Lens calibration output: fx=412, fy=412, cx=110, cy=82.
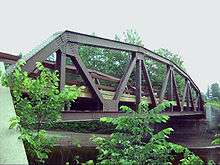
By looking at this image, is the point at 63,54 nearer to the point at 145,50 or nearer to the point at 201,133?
the point at 145,50

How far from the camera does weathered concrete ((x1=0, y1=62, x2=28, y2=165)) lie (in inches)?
137

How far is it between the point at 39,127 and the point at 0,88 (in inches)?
28.3

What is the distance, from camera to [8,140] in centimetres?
395

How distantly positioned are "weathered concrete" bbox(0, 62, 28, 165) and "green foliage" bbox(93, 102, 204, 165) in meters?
1.07

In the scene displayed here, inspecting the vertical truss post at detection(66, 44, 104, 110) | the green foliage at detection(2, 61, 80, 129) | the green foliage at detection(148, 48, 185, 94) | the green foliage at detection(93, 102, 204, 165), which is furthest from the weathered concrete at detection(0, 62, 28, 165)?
the green foliage at detection(148, 48, 185, 94)

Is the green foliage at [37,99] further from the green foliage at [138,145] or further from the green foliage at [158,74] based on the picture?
the green foliage at [158,74]

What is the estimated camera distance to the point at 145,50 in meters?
18.3

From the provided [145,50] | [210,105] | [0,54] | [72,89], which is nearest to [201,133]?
[210,105]

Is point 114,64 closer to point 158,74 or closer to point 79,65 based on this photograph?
point 158,74

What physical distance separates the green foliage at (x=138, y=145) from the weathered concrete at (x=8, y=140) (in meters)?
1.07

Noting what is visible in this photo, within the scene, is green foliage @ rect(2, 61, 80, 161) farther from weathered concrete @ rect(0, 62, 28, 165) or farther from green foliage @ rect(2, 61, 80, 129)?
weathered concrete @ rect(0, 62, 28, 165)

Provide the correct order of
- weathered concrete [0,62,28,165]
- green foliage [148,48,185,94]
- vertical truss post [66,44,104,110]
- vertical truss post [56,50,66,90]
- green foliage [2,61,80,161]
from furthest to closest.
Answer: green foliage [148,48,185,94], vertical truss post [66,44,104,110], vertical truss post [56,50,66,90], green foliage [2,61,80,161], weathered concrete [0,62,28,165]

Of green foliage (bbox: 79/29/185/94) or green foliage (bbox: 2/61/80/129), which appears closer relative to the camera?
Result: green foliage (bbox: 2/61/80/129)

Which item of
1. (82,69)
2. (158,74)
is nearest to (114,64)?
(158,74)
